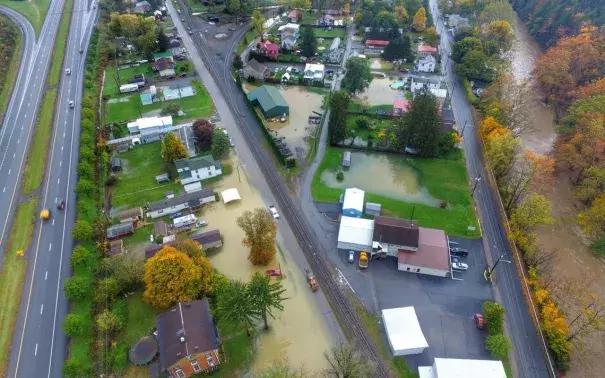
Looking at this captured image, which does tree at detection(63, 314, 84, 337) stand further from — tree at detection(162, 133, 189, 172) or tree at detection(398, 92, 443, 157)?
tree at detection(398, 92, 443, 157)

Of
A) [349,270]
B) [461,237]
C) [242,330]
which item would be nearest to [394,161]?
[461,237]

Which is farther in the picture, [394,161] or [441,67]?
[441,67]

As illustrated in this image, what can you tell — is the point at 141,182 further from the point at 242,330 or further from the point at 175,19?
the point at 175,19

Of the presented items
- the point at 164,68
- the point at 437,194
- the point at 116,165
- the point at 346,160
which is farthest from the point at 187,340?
the point at 164,68

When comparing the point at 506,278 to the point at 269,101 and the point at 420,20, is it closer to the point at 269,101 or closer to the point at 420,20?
the point at 269,101

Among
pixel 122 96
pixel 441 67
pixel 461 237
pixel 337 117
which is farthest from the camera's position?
pixel 441 67

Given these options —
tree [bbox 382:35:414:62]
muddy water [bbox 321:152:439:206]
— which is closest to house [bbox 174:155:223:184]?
muddy water [bbox 321:152:439:206]
